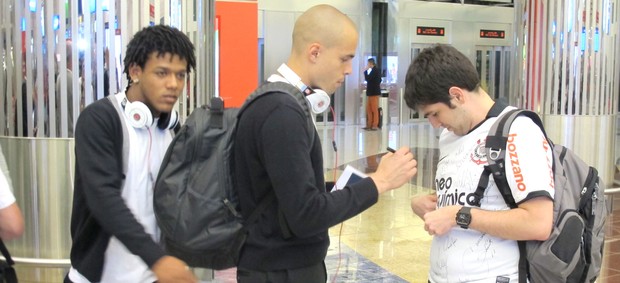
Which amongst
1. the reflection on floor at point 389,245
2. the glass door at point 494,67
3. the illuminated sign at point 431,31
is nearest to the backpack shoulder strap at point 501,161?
the reflection on floor at point 389,245

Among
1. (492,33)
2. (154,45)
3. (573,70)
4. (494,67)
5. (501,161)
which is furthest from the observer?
(494,67)

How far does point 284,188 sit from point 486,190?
0.63 meters

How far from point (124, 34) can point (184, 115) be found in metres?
0.72

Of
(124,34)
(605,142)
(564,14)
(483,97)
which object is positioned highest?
(564,14)

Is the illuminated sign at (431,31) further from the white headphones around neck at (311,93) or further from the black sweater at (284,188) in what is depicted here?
the black sweater at (284,188)

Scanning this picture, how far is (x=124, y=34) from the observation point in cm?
453

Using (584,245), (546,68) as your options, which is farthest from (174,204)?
(546,68)

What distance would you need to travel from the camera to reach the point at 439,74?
6.43 ft

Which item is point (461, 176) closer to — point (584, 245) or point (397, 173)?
point (397, 173)

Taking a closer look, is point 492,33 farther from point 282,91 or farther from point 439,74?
point 282,91

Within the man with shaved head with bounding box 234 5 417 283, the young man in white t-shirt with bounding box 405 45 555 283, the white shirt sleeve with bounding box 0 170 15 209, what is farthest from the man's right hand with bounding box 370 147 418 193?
the white shirt sleeve with bounding box 0 170 15 209

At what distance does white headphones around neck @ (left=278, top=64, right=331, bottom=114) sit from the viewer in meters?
2.00

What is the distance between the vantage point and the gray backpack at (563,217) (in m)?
1.89

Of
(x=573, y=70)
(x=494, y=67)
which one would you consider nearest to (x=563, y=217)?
(x=573, y=70)
